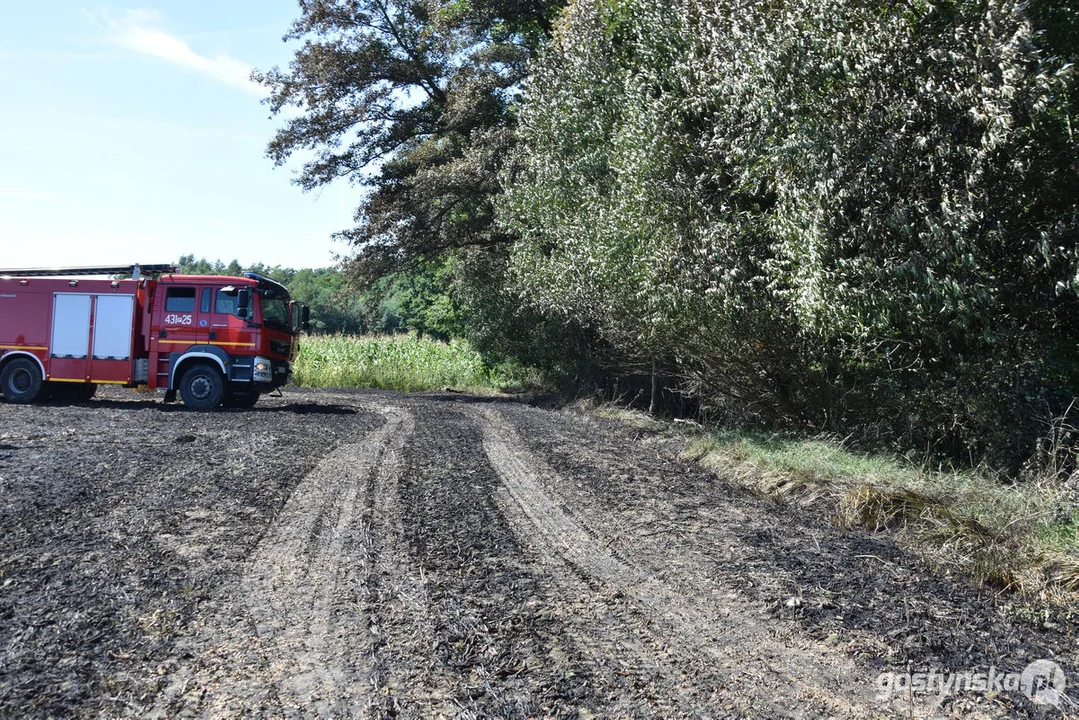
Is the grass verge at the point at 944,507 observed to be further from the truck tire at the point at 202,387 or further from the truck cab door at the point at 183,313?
the truck cab door at the point at 183,313

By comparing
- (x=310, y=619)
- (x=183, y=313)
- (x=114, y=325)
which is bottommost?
(x=310, y=619)

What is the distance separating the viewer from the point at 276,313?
17.2 m

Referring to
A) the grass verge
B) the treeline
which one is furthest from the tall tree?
the grass verge

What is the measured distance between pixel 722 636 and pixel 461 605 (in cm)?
147

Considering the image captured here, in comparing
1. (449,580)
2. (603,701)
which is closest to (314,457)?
(449,580)

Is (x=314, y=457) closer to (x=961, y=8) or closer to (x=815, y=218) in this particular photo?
(x=815, y=218)

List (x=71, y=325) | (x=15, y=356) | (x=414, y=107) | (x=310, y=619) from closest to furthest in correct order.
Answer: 1. (x=310, y=619)
2. (x=71, y=325)
3. (x=15, y=356)
4. (x=414, y=107)

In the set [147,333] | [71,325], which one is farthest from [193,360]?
[71,325]

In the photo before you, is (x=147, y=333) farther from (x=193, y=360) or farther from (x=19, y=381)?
(x=19, y=381)

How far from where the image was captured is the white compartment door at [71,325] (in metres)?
16.9

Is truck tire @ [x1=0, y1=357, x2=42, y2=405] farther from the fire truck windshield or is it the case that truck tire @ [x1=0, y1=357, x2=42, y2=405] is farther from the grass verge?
the grass verge

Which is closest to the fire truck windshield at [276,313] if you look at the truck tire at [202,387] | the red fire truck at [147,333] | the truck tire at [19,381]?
the red fire truck at [147,333]

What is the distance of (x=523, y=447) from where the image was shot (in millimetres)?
11836

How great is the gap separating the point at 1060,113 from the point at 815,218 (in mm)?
2077
